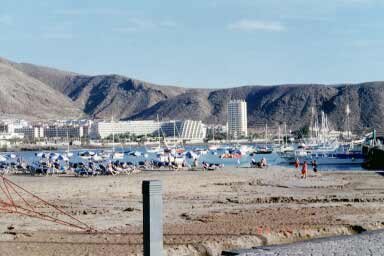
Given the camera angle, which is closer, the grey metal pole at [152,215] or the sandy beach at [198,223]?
the grey metal pole at [152,215]

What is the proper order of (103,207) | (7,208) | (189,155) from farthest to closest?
(189,155) < (103,207) < (7,208)

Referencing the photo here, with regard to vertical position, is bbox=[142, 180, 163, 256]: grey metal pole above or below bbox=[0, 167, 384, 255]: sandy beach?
above

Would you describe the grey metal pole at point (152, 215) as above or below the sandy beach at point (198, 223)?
above

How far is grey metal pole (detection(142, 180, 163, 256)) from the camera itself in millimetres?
9117

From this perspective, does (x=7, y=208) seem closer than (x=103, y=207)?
Yes

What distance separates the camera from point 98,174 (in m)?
52.9

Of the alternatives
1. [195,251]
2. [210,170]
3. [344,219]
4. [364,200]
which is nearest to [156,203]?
[195,251]

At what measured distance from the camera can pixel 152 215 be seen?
9.23 metres

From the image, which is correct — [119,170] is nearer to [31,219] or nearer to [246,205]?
[246,205]

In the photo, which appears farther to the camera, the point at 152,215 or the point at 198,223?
the point at 198,223

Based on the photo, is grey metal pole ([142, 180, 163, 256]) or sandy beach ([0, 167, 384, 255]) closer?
grey metal pole ([142, 180, 163, 256])

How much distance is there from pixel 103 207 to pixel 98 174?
2960 cm

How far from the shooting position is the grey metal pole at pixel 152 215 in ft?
29.9

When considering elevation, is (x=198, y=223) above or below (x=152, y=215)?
below
